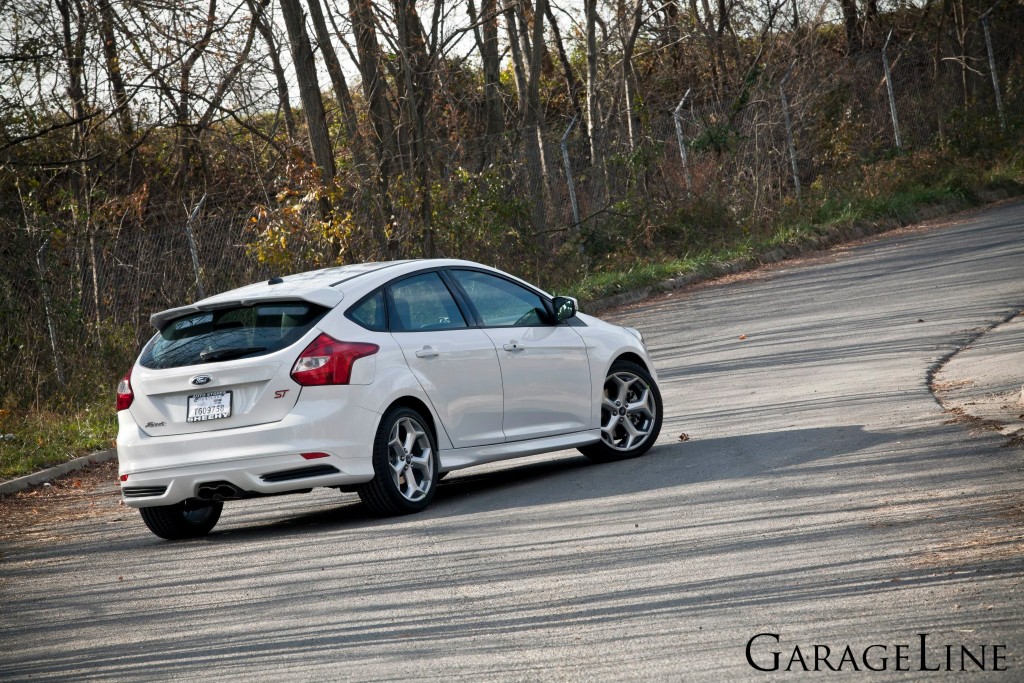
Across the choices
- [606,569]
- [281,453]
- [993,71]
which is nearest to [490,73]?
[993,71]

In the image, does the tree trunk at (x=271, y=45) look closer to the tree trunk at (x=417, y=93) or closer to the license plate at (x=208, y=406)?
the tree trunk at (x=417, y=93)

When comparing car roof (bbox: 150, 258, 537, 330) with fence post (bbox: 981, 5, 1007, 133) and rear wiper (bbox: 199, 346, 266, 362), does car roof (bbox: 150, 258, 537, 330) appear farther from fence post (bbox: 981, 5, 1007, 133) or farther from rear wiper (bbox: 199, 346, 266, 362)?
fence post (bbox: 981, 5, 1007, 133)

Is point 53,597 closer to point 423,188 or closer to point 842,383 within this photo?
point 842,383

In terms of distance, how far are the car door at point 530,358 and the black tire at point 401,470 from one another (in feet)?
2.66

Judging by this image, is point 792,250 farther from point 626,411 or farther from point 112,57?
point 626,411

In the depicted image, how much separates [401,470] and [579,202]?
54.5 ft

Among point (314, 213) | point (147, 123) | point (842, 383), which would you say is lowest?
point (842, 383)

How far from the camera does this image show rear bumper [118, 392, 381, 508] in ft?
26.0

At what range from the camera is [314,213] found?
67.2ft

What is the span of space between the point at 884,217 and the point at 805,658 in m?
21.9

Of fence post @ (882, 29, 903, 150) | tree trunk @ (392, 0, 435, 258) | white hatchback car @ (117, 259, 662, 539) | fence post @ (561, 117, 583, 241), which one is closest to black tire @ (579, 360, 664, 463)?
white hatchback car @ (117, 259, 662, 539)

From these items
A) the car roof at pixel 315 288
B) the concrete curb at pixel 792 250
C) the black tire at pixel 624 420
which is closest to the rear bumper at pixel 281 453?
the car roof at pixel 315 288

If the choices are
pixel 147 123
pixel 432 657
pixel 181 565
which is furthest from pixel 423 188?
pixel 432 657

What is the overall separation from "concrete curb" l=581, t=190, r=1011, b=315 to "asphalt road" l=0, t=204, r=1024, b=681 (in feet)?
32.6
